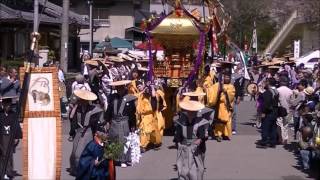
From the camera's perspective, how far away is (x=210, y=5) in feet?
61.8

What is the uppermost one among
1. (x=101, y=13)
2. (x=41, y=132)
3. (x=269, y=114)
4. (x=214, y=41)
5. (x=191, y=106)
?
(x=101, y=13)

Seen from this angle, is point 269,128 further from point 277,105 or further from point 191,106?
point 191,106

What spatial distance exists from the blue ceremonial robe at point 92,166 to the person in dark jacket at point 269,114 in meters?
6.32

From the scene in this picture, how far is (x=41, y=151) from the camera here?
35.2 ft

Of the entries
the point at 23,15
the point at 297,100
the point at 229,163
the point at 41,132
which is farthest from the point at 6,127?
the point at 23,15

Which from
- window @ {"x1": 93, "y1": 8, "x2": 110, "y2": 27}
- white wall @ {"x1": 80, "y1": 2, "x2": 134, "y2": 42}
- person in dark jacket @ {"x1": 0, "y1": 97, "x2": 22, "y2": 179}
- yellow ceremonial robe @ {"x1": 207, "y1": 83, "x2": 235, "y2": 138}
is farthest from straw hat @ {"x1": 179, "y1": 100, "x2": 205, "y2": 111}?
window @ {"x1": 93, "y1": 8, "x2": 110, "y2": 27}

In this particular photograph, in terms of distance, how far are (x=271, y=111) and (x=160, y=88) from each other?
262 cm

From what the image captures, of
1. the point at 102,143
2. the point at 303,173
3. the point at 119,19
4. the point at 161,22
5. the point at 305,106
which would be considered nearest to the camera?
the point at 102,143

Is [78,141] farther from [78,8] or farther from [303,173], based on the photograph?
[78,8]

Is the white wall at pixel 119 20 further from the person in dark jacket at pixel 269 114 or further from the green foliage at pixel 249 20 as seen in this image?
the person in dark jacket at pixel 269 114

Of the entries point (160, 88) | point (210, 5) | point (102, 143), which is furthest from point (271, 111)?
point (102, 143)

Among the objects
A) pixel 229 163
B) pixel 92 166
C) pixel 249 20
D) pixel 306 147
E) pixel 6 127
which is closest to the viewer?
pixel 92 166

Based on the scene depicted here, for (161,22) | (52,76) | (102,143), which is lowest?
(102,143)

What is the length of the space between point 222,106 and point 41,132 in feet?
23.6
